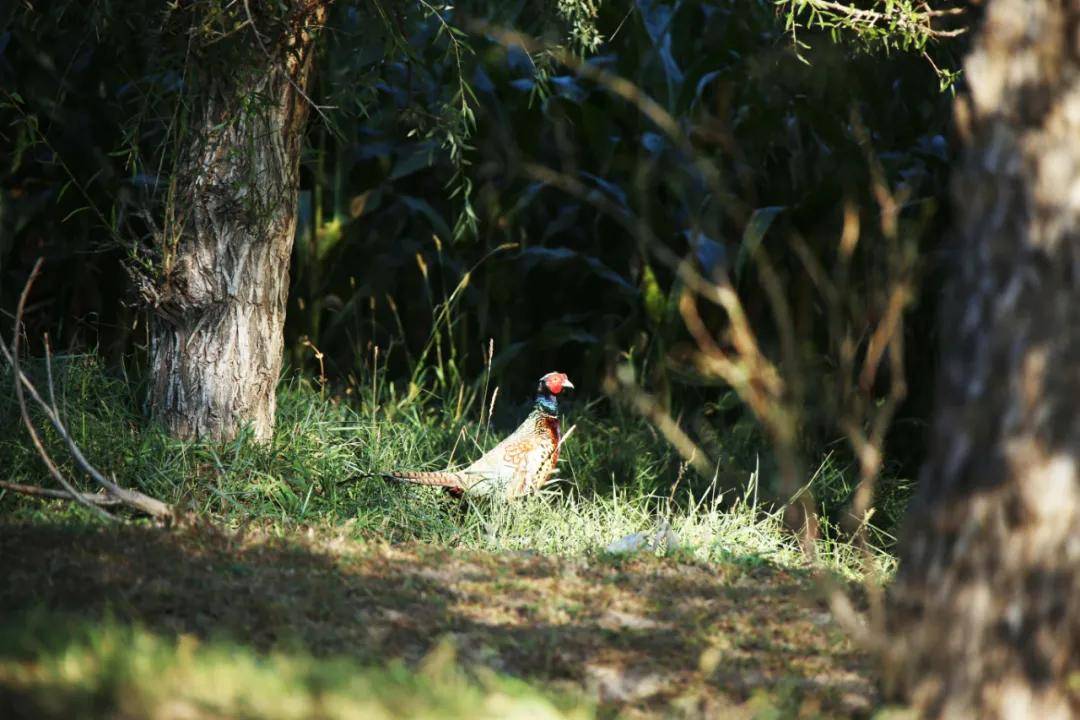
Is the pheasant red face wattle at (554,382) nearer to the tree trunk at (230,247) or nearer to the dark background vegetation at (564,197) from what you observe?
the dark background vegetation at (564,197)

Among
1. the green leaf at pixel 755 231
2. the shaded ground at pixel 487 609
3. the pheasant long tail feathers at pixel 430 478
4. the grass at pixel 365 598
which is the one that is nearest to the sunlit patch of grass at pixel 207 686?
the grass at pixel 365 598

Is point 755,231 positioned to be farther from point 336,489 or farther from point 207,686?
point 207,686

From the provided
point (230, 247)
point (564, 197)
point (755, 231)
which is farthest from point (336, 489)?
point (564, 197)

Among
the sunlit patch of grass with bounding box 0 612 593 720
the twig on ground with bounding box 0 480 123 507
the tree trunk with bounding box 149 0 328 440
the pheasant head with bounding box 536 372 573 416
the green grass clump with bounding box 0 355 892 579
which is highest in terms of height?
the tree trunk with bounding box 149 0 328 440

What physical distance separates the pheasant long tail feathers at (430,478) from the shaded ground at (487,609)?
897 millimetres

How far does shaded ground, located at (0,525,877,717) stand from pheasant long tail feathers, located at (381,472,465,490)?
897 millimetres

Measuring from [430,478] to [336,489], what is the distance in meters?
0.35

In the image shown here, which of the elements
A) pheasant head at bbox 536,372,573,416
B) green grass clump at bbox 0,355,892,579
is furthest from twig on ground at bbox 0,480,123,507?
pheasant head at bbox 536,372,573,416

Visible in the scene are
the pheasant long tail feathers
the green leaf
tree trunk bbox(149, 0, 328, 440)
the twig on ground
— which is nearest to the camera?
the twig on ground

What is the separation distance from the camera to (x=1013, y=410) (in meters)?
2.05

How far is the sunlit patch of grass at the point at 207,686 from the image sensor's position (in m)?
2.08

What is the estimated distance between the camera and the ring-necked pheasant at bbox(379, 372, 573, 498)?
183 inches

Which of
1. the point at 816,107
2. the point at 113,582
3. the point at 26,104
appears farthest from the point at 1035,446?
the point at 26,104

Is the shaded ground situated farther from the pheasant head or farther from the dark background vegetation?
the dark background vegetation
